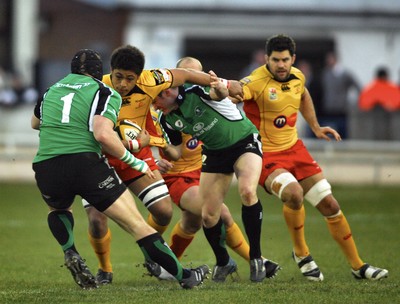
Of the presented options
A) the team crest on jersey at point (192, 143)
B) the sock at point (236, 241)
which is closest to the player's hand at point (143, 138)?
the team crest on jersey at point (192, 143)

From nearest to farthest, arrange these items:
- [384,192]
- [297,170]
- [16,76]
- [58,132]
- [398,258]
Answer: [58,132], [297,170], [398,258], [384,192], [16,76]

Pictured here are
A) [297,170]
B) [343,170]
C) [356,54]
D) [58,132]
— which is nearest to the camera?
[58,132]

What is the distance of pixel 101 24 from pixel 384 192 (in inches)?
521

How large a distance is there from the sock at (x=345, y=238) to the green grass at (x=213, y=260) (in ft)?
0.64

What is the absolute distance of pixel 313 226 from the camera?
683 inches

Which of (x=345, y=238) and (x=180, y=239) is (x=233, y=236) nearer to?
(x=180, y=239)

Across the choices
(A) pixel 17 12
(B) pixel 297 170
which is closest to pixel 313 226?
(B) pixel 297 170

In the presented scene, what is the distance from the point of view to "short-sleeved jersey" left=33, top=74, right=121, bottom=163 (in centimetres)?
1006

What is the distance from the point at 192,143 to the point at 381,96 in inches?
508

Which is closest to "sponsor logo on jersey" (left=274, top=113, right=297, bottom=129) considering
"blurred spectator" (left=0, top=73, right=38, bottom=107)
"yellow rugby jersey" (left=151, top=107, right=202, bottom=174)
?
"yellow rugby jersey" (left=151, top=107, right=202, bottom=174)

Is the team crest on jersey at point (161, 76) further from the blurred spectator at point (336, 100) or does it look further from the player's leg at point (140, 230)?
the blurred spectator at point (336, 100)

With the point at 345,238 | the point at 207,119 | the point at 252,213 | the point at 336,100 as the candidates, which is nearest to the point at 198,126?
the point at 207,119

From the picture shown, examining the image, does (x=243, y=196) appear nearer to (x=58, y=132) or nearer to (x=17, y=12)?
(x=58, y=132)

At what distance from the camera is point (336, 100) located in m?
24.9
